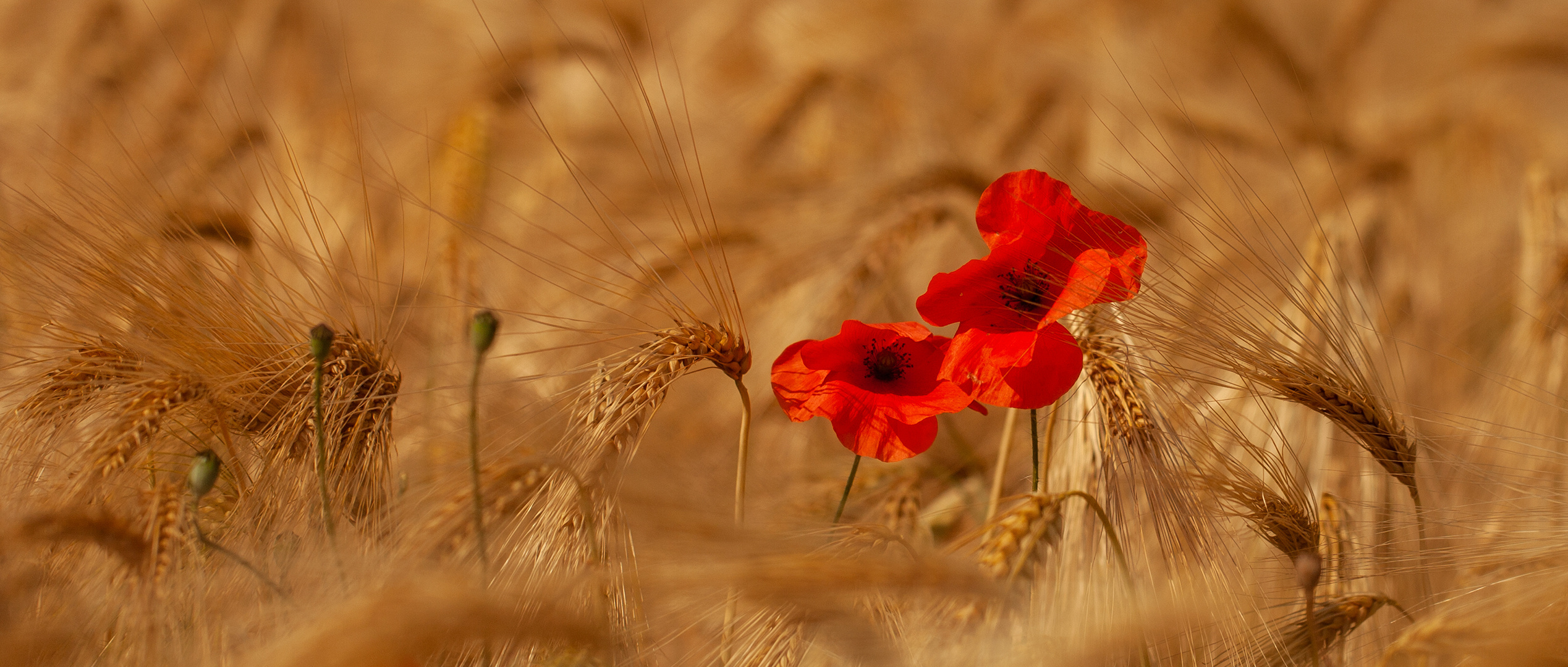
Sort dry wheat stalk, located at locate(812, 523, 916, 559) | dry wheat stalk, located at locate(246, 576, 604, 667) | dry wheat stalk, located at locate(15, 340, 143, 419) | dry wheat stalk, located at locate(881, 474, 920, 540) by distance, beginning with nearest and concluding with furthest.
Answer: dry wheat stalk, located at locate(246, 576, 604, 667) < dry wheat stalk, located at locate(812, 523, 916, 559) < dry wheat stalk, located at locate(15, 340, 143, 419) < dry wheat stalk, located at locate(881, 474, 920, 540)

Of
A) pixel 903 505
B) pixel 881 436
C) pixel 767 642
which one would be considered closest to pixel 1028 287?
pixel 881 436

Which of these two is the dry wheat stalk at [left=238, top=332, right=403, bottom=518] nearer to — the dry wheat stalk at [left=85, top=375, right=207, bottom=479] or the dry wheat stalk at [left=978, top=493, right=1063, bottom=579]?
the dry wheat stalk at [left=85, top=375, right=207, bottom=479]

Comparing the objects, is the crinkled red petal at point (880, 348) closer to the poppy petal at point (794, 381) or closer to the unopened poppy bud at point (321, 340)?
the poppy petal at point (794, 381)

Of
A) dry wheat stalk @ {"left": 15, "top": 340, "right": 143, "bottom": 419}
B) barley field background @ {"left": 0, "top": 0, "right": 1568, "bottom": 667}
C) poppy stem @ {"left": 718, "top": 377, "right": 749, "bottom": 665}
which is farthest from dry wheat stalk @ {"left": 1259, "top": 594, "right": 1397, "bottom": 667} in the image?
dry wheat stalk @ {"left": 15, "top": 340, "right": 143, "bottom": 419}

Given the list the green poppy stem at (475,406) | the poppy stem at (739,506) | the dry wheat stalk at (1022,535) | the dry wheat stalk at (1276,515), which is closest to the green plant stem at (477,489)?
the green poppy stem at (475,406)

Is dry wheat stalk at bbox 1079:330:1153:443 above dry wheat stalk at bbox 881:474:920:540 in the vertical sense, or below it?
above

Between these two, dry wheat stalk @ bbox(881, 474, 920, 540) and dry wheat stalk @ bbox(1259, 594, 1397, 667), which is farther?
dry wheat stalk @ bbox(881, 474, 920, 540)

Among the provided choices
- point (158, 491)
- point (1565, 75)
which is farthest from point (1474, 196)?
point (158, 491)
